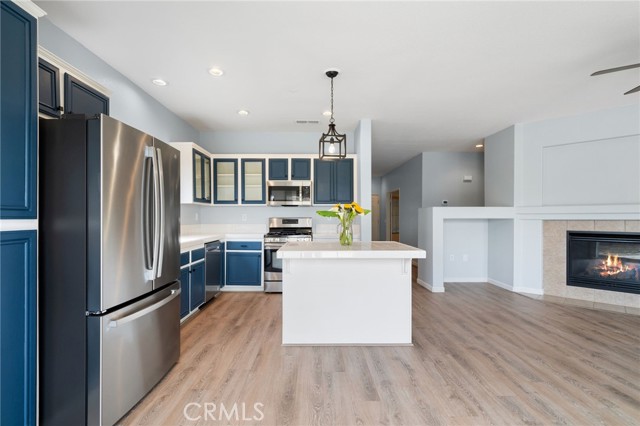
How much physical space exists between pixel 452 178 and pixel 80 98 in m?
6.57

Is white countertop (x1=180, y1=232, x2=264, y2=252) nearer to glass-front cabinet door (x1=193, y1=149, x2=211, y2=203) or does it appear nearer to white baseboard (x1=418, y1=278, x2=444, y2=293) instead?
glass-front cabinet door (x1=193, y1=149, x2=211, y2=203)

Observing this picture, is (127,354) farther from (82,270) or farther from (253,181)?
(253,181)

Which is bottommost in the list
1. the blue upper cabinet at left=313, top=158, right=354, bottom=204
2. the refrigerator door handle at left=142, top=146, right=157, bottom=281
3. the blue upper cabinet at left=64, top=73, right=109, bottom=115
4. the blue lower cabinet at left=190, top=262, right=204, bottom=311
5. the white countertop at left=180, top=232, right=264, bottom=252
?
the blue lower cabinet at left=190, top=262, right=204, bottom=311

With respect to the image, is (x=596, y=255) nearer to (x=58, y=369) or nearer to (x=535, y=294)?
(x=535, y=294)

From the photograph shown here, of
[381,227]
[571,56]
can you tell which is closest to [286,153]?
[571,56]

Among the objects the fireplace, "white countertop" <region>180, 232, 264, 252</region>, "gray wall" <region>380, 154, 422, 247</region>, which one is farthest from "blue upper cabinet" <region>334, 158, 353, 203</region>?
the fireplace

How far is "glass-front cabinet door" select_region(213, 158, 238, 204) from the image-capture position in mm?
4875

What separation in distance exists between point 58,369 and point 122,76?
2.78m

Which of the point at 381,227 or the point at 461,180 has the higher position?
the point at 461,180

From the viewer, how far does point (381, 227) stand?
407 inches

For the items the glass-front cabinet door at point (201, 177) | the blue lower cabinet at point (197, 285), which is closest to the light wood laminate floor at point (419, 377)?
the blue lower cabinet at point (197, 285)

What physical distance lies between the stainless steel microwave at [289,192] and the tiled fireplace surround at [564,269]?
149 inches

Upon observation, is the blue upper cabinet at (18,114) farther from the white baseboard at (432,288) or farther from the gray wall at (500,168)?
the gray wall at (500,168)

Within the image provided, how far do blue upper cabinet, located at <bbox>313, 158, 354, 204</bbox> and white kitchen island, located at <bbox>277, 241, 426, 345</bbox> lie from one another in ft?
7.10
